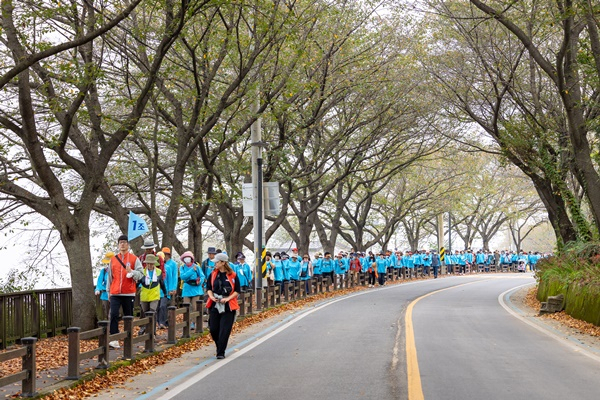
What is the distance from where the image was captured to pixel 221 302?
41.4 feet

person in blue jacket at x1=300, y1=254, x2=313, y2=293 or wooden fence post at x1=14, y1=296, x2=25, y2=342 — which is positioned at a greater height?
person in blue jacket at x1=300, y1=254, x2=313, y2=293

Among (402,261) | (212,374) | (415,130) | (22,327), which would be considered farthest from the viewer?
(402,261)

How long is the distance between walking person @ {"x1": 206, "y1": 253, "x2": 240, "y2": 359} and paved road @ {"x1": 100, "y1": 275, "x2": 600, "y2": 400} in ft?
1.51

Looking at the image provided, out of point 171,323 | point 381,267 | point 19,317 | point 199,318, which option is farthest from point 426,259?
point 171,323

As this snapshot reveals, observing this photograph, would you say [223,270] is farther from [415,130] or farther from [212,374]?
[415,130]

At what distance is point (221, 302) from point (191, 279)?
4.23 metres

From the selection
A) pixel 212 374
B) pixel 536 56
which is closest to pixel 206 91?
pixel 536 56

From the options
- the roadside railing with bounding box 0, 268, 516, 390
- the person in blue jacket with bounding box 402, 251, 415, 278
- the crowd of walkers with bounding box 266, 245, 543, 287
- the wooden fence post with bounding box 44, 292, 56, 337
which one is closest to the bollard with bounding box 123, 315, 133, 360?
the roadside railing with bounding box 0, 268, 516, 390

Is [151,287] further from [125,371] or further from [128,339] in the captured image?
[125,371]

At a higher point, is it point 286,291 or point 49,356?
point 286,291

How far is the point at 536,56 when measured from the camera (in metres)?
18.7

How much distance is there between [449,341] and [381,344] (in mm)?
1492

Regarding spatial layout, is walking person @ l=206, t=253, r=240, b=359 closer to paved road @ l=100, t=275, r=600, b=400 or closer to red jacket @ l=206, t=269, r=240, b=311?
red jacket @ l=206, t=269, r=240, b=311

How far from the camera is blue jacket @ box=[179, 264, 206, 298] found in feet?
54.4
